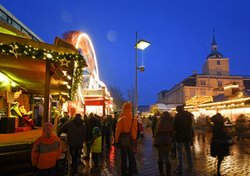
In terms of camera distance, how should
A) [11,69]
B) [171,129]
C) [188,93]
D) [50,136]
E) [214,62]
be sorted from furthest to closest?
[214,62] < [188,93] < [11,69] < [171,129] < [50,136]

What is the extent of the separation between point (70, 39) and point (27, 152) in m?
14.0

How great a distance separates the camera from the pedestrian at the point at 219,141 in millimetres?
8242

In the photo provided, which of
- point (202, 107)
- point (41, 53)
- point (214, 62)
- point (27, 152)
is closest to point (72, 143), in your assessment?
point (27, 152)

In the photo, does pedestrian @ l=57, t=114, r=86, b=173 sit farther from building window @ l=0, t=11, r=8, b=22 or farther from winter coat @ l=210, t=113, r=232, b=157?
building window @ l=0, t=11, r=8, b=22

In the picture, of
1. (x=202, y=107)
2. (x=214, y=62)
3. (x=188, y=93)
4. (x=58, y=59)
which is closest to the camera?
(x=58, y=59)

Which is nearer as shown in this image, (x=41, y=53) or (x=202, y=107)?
(x=41, y=53)

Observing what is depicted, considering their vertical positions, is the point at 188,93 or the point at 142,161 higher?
the point at 188,93

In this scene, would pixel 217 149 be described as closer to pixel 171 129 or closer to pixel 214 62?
pixel 171 129

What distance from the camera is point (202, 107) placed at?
109 feet

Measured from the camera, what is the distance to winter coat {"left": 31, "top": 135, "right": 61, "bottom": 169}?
533cm

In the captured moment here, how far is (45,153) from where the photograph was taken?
536cm

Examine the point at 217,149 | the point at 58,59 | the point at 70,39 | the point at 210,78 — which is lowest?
the point at 217,149

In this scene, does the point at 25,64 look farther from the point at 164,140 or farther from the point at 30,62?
the point at 164,140

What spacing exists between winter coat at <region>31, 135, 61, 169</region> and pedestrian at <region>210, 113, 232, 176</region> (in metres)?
4.76
